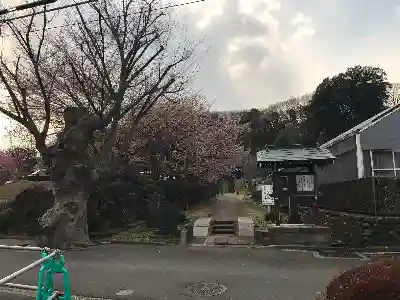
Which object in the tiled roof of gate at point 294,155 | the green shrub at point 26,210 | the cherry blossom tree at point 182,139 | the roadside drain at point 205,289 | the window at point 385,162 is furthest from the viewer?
the cherry blossom tree at point 182,139

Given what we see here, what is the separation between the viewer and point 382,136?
21266 millimetres

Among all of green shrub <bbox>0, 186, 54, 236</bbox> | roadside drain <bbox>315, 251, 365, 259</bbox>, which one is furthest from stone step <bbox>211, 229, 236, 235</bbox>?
green shrub <bbox>0, 186, 54, 236</bbox>

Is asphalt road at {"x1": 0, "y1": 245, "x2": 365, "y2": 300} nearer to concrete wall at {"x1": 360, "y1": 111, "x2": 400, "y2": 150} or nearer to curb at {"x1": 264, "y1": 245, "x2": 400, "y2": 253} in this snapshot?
curb at {"x1": 264, "y1": 245, "x2": 400, "y2": 253}

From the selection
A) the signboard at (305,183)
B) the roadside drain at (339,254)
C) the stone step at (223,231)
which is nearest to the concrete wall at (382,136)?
Answer: the signboard at (305,183)

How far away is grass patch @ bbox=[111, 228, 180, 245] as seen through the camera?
16.3m

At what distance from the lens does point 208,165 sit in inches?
1051

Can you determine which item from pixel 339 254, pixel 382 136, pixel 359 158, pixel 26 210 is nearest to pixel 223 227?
pixel 339 254

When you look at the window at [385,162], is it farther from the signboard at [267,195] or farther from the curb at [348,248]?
the curb at [348,248]

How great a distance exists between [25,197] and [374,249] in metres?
16.4

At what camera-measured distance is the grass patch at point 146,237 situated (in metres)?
16.3

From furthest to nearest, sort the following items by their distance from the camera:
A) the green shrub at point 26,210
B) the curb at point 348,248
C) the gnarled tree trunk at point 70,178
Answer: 1. the green shrub at point 26,210
2. the gnarled tree trunk at point 70,178
3. the curb at point 348,248

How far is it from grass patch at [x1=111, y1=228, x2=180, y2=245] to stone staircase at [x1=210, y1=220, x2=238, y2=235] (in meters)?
1.93

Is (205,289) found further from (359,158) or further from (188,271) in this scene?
(359,158)

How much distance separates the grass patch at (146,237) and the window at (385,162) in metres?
11.6
